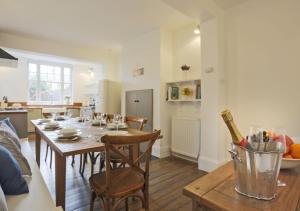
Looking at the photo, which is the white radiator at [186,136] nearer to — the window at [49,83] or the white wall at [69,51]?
the white wall at [69,51]

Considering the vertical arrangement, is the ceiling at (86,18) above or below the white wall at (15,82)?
above

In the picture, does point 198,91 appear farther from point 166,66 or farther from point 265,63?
point 265,63

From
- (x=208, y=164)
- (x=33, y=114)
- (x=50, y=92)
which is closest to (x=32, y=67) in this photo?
(x=50, y=92)

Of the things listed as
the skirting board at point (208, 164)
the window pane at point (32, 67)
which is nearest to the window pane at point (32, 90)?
the window pane at point (32, 67)

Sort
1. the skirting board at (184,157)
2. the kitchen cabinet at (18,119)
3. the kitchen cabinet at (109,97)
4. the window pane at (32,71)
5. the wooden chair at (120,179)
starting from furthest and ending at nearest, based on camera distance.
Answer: the window pane at (32,71) → the kitchen cabinet at (109,97) → the kitchen cabinet at (18,119) → the skirting board at (184,157) → the wooden chair at (120,179)

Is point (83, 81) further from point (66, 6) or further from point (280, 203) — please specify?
point (280, 203)

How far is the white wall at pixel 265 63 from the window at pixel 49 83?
20.6 feet

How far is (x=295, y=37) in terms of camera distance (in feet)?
7.22

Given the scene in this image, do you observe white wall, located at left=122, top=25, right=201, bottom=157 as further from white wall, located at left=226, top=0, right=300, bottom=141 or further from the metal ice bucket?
the metal ice bucket

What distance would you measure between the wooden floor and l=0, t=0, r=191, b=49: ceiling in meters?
2.59

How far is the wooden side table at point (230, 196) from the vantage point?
0.59 m

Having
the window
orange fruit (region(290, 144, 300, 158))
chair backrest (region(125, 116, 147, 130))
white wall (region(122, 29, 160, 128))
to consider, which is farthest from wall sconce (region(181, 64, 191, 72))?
the window

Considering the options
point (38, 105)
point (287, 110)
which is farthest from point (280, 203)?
point (38, 105)

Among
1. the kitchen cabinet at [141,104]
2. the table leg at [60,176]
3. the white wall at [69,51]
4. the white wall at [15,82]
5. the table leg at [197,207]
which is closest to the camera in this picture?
the table leg at [197,207]
